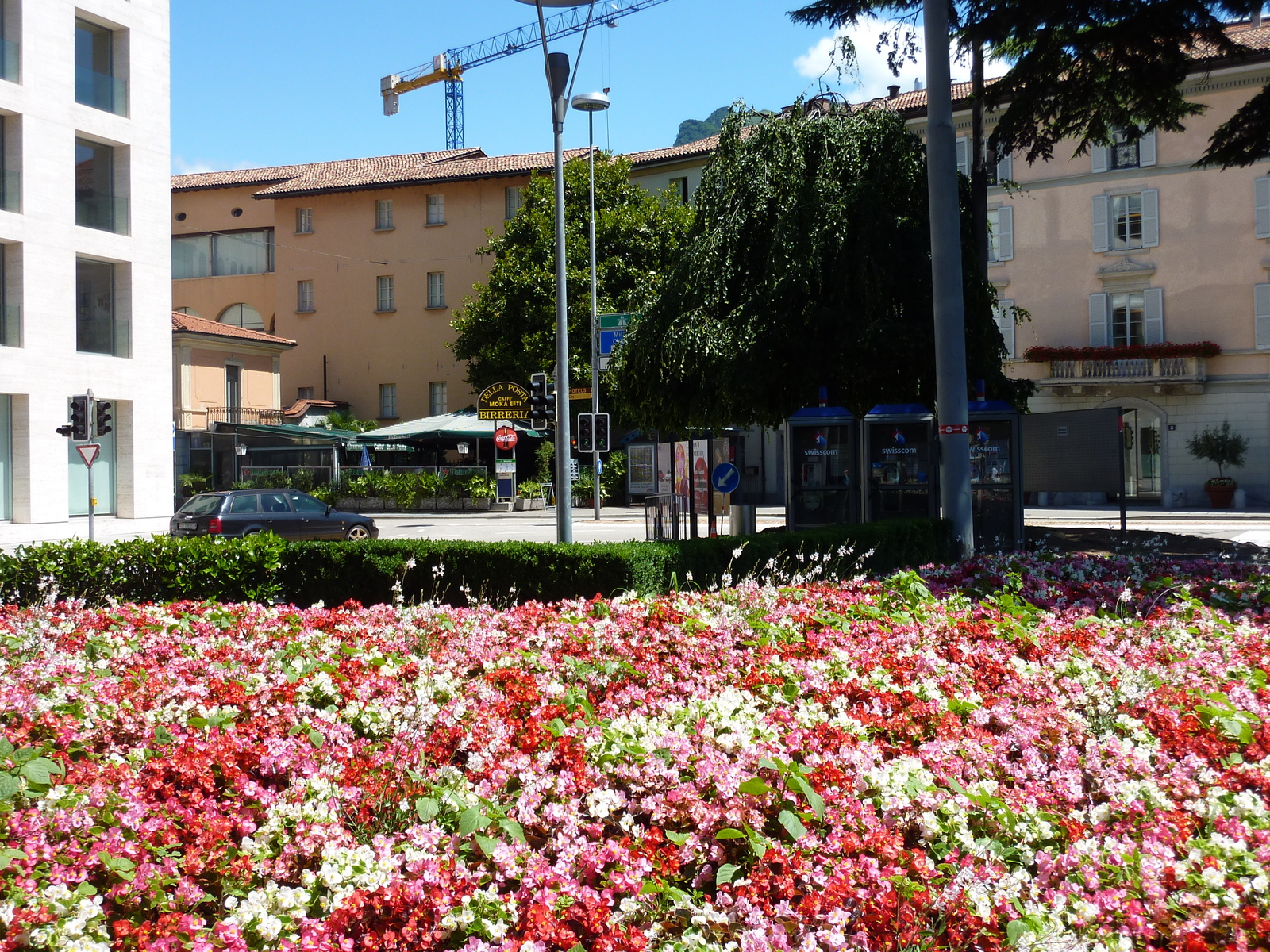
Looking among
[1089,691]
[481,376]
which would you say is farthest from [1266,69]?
[1089,691]

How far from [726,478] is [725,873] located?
510 inches

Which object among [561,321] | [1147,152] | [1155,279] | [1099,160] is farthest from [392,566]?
[1147,152]

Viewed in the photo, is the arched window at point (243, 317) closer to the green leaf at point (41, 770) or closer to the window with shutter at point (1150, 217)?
the window with shutter at point (1150, 217)

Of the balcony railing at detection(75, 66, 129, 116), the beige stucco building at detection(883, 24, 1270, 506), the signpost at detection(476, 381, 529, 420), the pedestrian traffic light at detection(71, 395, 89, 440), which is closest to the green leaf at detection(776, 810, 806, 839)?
the pedestrian traffic light at detection(71, 395, 89, 440)

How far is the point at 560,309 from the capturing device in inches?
645

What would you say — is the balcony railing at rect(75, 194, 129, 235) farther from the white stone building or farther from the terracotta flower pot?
the terracotta flower pot

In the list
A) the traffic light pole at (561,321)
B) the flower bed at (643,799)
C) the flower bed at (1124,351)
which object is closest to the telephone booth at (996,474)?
the traffic light pole at (561,321)

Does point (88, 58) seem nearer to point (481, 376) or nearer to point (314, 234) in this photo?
point (481, 376)

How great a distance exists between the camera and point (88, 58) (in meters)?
30.9

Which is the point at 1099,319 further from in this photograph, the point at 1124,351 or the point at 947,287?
the point at 947,287

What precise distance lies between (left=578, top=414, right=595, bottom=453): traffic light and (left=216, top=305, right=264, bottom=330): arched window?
40.0 m

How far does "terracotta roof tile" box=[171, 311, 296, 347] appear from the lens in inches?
1815

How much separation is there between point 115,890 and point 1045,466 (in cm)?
1610

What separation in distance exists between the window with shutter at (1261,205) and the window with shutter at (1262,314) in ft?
5.91
